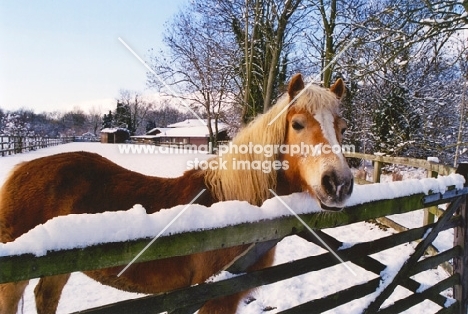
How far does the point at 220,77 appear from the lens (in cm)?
1394

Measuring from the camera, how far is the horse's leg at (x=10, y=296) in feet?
7.32

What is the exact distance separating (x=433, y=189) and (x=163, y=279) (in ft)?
7.24

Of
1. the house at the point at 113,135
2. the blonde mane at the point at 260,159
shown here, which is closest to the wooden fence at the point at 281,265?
the blonde mane at the point at 260,159

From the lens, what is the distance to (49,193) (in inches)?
91.4

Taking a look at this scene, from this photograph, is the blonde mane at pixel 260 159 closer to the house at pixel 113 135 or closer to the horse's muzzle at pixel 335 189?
the horse's muzzle at pixel 335 189

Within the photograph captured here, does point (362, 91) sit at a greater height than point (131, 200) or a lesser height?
greater

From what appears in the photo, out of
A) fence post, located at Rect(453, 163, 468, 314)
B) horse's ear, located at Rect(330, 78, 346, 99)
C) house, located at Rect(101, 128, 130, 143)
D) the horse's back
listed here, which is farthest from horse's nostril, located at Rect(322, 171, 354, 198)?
house, located at Rect(101, 128, 130, 143)

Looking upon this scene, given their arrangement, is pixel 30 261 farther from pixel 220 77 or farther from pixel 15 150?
pixel 15 150

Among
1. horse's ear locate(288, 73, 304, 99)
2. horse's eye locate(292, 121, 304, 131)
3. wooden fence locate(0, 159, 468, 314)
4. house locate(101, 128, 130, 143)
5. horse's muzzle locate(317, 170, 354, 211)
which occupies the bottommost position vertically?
wooden fence locate(0, 159, 468, 314)

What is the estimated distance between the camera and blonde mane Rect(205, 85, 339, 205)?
206 centimetres

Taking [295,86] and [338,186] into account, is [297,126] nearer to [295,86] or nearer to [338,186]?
[295,86]

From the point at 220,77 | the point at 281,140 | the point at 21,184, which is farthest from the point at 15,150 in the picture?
the point at 281,140

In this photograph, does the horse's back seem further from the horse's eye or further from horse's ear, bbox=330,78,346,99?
horse's ear, bbox=330,78,346,99

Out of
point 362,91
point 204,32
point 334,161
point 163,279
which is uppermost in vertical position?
point 204,32
